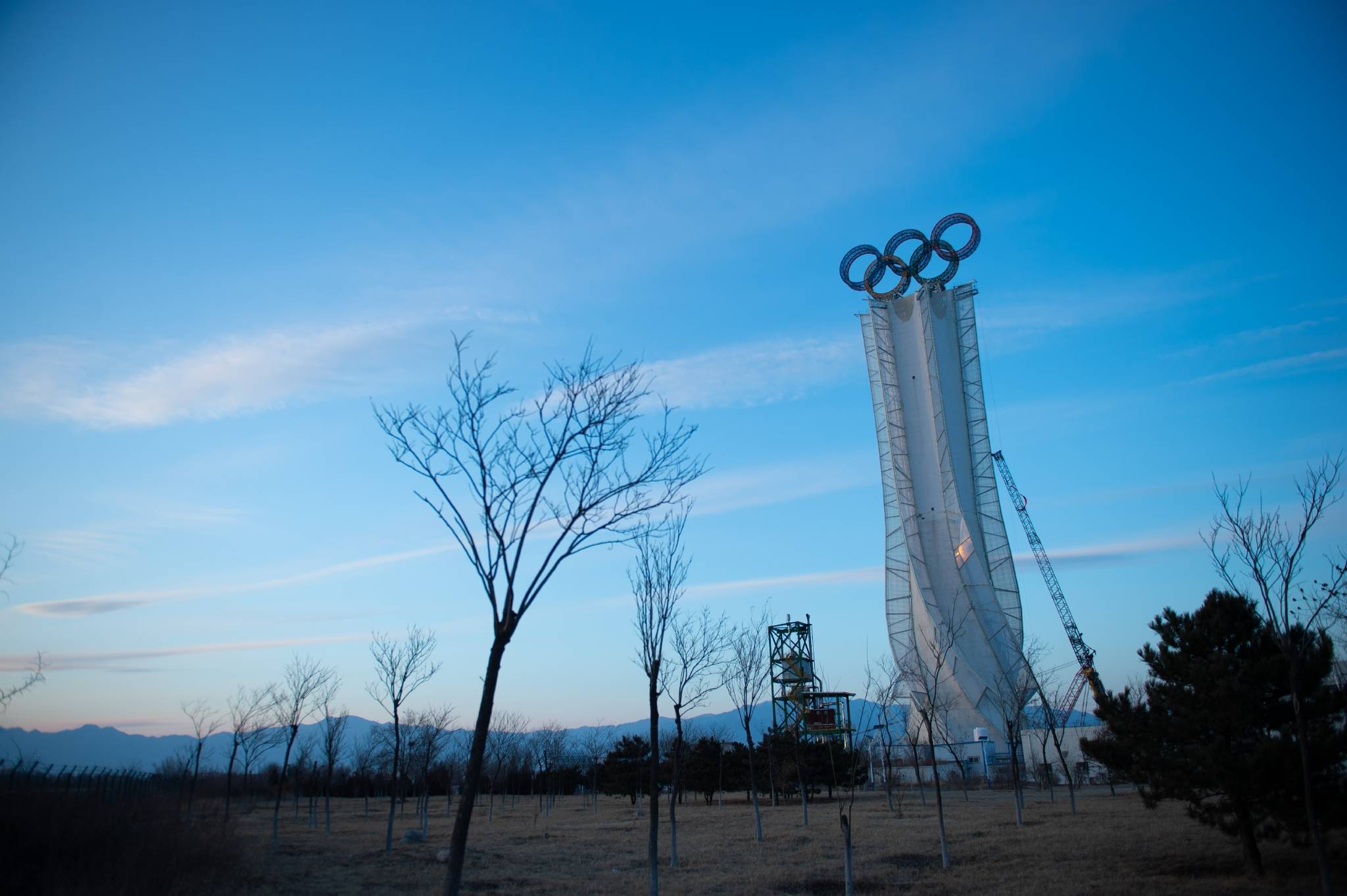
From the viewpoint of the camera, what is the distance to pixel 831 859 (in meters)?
20.5

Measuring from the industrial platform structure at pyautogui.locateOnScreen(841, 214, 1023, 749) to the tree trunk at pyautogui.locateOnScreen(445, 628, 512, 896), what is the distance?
47.7m

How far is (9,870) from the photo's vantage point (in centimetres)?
1098

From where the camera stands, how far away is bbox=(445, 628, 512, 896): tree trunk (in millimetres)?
8688

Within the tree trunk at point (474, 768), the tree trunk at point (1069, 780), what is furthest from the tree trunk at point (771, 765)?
the tree trunk at point (474, 768)

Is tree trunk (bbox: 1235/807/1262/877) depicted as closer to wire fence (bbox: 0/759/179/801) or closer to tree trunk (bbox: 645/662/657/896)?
tree trunk (bbox: 645/662/657/896)

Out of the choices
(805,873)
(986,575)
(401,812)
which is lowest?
(401,812)

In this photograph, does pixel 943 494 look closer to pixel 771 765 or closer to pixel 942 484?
pixel 942 484

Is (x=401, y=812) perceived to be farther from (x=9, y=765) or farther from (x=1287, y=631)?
(x=1287, y=631)

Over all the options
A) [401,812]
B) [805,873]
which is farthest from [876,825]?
[401,812]

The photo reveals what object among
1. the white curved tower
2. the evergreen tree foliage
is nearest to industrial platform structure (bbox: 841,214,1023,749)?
the white curved tower

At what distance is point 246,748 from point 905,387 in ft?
170

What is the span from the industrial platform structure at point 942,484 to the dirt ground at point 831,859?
22796mm

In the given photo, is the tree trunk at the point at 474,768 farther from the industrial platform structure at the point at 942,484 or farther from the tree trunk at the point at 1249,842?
the industrial platform structure at the point at 942,484

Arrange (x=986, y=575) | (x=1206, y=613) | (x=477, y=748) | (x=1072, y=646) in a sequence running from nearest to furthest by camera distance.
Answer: (x=477, y=748) → (x=1206, y=613) → (x=986, y=575) → (x=1072, y=646)
